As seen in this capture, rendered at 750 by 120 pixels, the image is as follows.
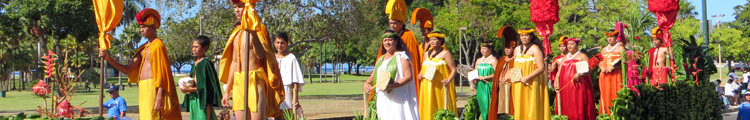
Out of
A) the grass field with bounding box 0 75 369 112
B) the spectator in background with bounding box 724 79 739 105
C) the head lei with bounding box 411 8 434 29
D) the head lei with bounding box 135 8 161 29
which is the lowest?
the grass field with bounding box 0 75 369 112

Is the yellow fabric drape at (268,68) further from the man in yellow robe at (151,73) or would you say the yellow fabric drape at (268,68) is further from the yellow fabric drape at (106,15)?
the yellow fabric drape at (106,15)

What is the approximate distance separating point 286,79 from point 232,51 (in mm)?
2054

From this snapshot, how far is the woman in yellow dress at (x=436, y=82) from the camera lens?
850cm

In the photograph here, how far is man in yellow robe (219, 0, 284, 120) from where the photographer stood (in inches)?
237

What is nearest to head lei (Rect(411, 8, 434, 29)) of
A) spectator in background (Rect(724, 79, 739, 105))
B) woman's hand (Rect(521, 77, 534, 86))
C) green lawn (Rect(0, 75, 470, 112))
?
woman's hand (Rect(521, 77, 534, 86))

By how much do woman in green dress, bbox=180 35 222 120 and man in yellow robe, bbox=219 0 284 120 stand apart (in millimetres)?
1138

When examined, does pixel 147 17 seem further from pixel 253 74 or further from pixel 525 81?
pixel 525 81

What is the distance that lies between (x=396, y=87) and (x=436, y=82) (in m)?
2.01

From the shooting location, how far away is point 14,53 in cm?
4147

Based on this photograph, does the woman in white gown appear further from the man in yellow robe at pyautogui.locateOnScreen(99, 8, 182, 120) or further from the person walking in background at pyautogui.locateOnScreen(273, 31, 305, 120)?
the man in yellow robe at pyautogui.locateOnScreen(99, 8, 182, 120)

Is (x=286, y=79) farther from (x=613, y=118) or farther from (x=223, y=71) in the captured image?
(x=613, y=118)

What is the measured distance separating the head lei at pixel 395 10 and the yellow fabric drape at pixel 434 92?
76cm

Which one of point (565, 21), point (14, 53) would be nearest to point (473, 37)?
point (565, 21)

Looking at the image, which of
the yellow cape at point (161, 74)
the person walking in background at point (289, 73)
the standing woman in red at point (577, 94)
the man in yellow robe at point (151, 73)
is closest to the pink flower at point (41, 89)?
the man in yellow robe at point (151, 73)
